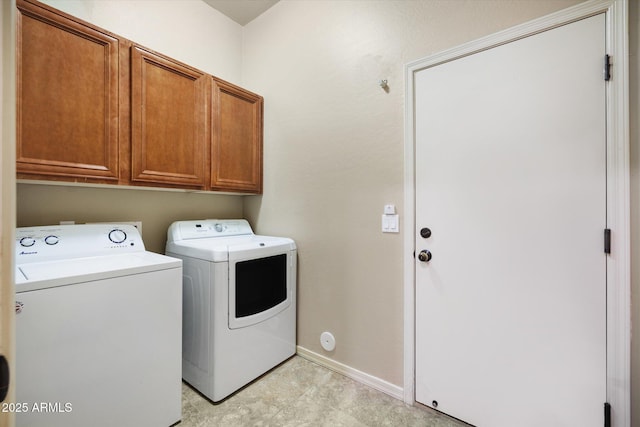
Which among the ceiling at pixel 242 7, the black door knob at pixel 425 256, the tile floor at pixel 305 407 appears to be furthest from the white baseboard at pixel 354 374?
the ceiling at pixel 242 7

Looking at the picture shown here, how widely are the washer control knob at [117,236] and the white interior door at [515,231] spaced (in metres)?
1.82

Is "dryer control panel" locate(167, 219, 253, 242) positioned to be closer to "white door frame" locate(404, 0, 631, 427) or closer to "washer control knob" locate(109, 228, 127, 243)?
"washer control knob" locate(109, 228, 127, 243)

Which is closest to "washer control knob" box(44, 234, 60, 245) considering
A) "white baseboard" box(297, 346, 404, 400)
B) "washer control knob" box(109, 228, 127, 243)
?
"washer control knob" box(109, 228, 127, 243)

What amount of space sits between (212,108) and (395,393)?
7.41 feet

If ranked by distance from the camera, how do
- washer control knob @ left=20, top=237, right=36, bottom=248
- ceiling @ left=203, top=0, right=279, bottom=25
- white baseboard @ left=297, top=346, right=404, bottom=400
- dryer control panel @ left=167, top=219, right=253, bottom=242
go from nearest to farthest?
washer control knob @ left=20, top=237, right=36, bottom=248 → white baseboard @ left=297, top=346, right=404, bottom=400 → dryer control panel @ left=167, top=219, right=253, bottom=242 → ceiling @ left=203, top=0, right=279, bottom=25

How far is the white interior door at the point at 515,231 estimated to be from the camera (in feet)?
4.06

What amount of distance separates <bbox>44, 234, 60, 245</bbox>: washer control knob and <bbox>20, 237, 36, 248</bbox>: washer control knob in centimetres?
5

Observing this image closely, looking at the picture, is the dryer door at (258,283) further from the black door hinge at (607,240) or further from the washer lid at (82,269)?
the black door hinge at (607,240)

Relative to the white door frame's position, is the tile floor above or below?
below

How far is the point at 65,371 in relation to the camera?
117 centimetres

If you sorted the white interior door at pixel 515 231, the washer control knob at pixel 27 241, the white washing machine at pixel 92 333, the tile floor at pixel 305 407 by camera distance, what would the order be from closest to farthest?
the white washing machine at pixel 92 333 → the white interior door at pixel 515 231 → the washer control knob at pixel 27 241 → the tile floor at pixel 305 407

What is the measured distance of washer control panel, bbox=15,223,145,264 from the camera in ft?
4.73

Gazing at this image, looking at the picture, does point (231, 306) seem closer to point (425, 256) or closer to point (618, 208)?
point (425, 256)

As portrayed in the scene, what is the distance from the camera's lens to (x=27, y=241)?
1.44 metres
